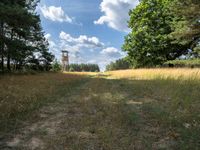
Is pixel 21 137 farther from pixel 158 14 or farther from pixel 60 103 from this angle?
pixel 158 14

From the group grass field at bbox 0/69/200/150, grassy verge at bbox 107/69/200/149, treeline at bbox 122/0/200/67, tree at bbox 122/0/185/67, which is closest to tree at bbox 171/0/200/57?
treeline at bbox 122/0/200/67

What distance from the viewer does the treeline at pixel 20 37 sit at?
1467 centimetres

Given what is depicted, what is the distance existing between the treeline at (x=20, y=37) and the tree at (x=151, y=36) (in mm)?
10455

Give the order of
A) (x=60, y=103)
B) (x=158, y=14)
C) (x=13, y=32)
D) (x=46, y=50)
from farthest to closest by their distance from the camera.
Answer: (x=46, y=50)
(x=158, y=14)
(x=13, y=32)
(x=60, y=103)

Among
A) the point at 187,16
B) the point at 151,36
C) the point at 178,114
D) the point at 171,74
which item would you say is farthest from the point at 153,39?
the point at 178,114

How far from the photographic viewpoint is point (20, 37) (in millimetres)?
22219

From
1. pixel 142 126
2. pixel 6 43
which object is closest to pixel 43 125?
pixel 142 126

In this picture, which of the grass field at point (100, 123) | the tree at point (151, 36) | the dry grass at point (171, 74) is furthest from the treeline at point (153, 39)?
the grass field at point (100, 123)

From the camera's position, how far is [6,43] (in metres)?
17.0

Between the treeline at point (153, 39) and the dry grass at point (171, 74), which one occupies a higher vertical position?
the treeline at point (153, 39)

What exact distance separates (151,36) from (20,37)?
13828mm

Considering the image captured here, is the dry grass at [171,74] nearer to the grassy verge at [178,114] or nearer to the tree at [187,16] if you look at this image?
the tree at [187,16]

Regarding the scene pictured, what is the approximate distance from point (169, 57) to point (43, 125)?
25.7 meters

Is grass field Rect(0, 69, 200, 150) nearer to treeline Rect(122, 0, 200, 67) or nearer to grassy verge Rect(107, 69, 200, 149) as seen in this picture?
grassy verge Rect(107, 69, 200, 149)
